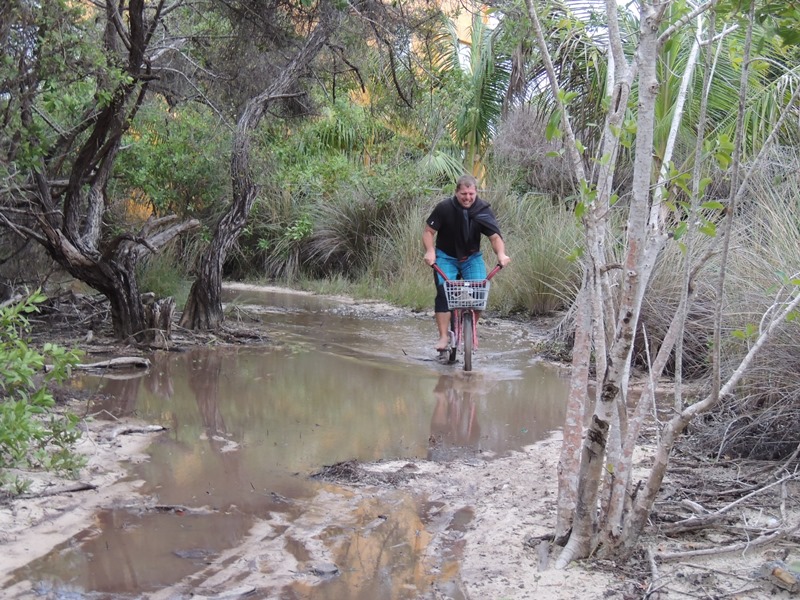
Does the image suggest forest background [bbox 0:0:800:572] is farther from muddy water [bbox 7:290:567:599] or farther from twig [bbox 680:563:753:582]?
muddy water [bbox 7:290:567:599]

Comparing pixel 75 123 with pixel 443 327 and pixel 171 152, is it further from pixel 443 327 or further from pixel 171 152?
pixel 443 327

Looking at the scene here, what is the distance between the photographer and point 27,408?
415 centimetres

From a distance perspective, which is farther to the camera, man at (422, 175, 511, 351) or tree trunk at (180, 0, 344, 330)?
tree trunk at (180, 0, 344, 330)

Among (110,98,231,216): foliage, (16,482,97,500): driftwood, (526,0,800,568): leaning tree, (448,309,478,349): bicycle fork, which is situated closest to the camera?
(526,0,800,568): leaning tree

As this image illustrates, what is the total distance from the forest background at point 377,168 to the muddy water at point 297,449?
2.53ft

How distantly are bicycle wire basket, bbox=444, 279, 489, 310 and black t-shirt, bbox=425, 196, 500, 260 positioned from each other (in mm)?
444

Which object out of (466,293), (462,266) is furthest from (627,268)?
(462,266)

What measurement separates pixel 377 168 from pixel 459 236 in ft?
28.1

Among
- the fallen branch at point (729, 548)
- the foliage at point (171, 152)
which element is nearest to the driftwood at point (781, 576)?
the fallen branch at point (729, 548)

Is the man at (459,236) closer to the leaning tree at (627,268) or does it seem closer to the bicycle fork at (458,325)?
the bicycle fork at (458,325)

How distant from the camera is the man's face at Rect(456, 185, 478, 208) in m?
8.76

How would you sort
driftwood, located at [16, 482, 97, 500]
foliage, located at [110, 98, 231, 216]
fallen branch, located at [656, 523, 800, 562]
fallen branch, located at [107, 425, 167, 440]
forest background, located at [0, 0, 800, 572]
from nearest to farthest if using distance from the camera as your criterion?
1. fallen branch, located at [656, 523, 800, 562]
2. forest background, located at [0, 0, 800, 572]
3. driftwood, located at [16, 482, 97, 500]
4. fallen branch, located at [107, 425, 167, 440]
5. foliage, located at [110, 98, 231, 216]

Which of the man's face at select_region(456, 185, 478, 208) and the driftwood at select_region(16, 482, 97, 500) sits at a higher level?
the man's face at select_region(456, 185, 478, 208)

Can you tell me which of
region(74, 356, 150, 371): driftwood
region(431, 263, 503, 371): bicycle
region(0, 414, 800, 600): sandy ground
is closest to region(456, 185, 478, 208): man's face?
region(431, 263, 503, 371): bicycle
